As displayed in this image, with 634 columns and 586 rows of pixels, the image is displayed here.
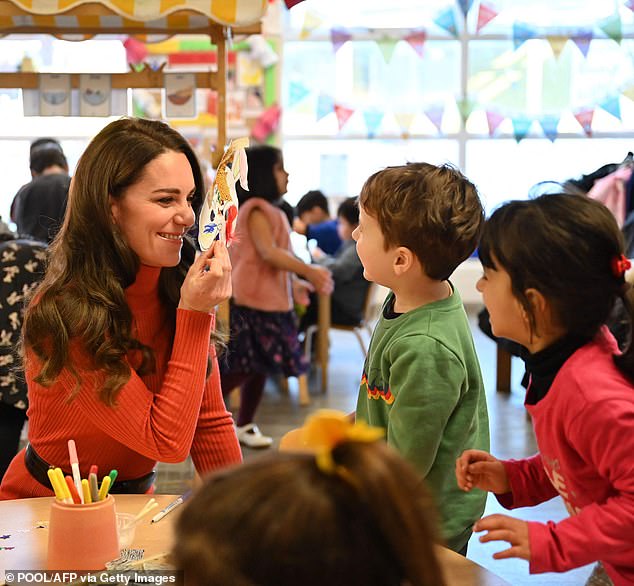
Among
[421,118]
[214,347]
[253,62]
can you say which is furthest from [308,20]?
[214,347]

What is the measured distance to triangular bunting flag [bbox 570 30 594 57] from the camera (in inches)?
314

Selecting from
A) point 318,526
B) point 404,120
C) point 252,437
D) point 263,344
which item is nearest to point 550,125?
point 404,120

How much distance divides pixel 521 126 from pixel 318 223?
9.21ft

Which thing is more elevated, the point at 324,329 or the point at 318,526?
the point at 318,526

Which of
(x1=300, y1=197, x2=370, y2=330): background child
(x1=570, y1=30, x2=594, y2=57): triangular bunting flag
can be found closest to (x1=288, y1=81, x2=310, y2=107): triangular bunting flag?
(x1=570, y1=30, x2=594, y2=57): triangular bunting flag

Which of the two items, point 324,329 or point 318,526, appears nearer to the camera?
point 318,526

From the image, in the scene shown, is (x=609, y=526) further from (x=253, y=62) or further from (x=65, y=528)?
(x=253, y=62)

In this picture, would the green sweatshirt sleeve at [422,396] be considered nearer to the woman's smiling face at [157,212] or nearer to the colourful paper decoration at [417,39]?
the woman's smiling face at [157,212]

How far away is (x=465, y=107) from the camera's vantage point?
27.6 ft

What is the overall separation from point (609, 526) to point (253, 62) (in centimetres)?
738

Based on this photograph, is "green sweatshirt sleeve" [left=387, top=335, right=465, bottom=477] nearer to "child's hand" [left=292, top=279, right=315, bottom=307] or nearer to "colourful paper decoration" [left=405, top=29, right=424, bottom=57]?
"child's hand" [left=292, top=279, right=315, bottom=307]

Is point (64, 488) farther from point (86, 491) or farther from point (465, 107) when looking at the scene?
point (465, 107)

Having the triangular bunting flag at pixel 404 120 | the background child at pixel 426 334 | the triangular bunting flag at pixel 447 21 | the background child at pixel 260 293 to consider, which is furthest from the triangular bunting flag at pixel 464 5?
the background child at pixel 426 334

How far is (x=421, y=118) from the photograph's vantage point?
8555mm
